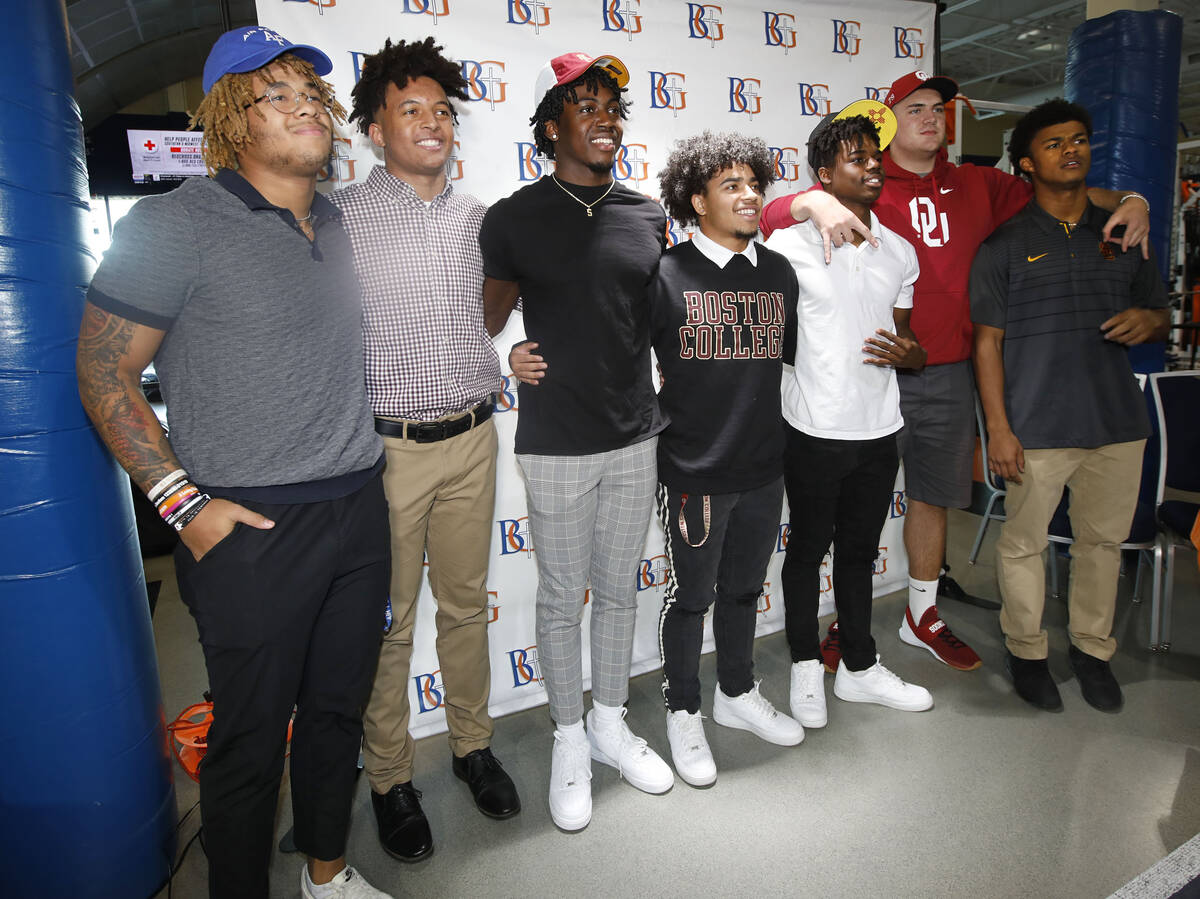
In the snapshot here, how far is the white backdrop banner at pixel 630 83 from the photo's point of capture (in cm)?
200

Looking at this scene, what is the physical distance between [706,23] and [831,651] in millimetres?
2328

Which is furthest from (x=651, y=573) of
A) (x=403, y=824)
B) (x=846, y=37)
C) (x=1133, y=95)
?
(x=1133, y=95)

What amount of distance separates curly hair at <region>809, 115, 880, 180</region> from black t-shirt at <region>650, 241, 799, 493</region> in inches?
18.1

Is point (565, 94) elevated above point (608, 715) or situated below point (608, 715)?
above

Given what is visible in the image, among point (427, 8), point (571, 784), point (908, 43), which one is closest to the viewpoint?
point (571, 784)

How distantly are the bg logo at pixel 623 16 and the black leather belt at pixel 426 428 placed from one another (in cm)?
146

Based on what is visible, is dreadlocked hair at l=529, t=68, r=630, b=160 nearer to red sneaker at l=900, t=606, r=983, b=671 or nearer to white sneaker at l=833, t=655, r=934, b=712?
white sneaker at l=833, t=655, r=934, b=712

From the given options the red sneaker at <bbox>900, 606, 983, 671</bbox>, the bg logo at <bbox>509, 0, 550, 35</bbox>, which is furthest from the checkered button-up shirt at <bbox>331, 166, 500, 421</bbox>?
the red sneaker at <bbox>900, 606, 983, 671</bbox>

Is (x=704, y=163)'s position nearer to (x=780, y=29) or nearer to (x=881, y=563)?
(x=780, y=29)

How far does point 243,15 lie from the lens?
5.80m

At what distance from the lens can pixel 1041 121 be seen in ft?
7.20

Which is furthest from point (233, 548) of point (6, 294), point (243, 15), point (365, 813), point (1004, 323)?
point (243, 15)

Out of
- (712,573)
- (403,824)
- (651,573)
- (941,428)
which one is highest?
(941,428)

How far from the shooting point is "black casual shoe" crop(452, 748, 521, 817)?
1884 millimetres
